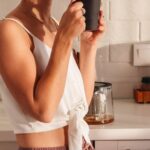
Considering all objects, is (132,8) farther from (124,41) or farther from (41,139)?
(41,139)

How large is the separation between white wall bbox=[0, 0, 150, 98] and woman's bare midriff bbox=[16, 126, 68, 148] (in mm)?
781

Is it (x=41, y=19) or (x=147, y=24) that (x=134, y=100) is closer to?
(x=147, y=24)

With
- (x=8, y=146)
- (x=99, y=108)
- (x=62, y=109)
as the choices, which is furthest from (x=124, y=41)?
(x=62, y=109)

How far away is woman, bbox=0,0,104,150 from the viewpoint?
74 centimetres

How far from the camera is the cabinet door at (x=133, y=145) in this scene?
3.83 ft

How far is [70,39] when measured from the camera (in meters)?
0.75

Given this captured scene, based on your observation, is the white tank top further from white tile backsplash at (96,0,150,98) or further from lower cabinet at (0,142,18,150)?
white tile backsplash at (96,0,150,98)

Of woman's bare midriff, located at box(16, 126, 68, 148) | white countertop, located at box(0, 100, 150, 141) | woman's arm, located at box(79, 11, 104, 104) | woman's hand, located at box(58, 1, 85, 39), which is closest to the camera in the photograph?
woman's hand, located at box(58, 1, 85, 39)

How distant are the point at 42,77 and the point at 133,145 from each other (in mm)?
548

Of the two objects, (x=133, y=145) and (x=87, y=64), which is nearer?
(x=87, y=64)

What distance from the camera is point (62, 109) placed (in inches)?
33.7

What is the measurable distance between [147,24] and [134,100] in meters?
0.34

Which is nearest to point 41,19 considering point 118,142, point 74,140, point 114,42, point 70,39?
point 70,39

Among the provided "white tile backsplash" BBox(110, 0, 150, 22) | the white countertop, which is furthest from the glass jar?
"white tile backsplash" BBox(110, 0, 150, 22)
